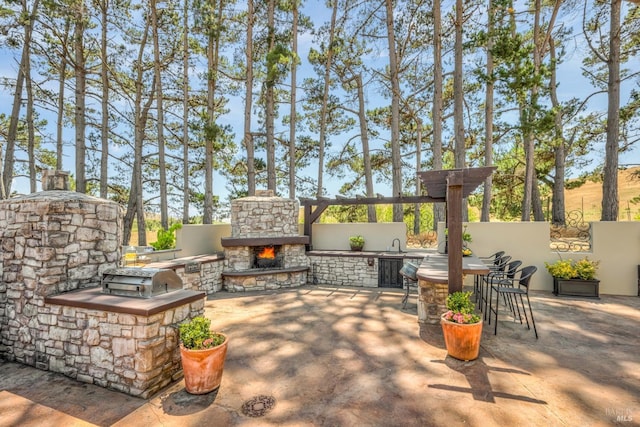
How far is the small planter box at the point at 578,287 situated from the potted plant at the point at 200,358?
7.03 m

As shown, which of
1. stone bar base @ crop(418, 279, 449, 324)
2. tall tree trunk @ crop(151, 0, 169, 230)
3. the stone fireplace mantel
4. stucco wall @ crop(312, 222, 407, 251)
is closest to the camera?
stone bar base @ crop(418, 279, 449, 324)

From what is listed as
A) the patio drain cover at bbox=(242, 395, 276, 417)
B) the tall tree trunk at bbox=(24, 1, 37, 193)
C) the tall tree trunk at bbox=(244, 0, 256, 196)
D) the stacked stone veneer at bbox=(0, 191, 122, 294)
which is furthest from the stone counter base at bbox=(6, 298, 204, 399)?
the tall tree trunk at bbox=(24, 1, 37, 193)

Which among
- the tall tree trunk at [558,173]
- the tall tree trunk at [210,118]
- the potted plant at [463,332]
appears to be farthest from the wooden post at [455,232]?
the tall tree trunk at [558,173]

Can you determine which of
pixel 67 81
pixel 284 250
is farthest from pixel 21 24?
pixel 284 250

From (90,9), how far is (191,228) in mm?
7565

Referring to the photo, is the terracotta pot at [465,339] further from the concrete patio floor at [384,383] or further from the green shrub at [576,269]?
the green shrub at [576,269]

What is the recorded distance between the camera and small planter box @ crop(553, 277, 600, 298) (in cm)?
608

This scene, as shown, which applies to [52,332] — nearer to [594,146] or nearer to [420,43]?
[420,43]

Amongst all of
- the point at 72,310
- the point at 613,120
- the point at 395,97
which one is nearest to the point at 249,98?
the point at 395,97

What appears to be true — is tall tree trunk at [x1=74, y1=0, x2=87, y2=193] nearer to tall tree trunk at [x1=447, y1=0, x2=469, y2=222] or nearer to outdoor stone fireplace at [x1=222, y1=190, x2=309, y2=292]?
outdoor stone fireplace at [x1=222, y1=190, x2=309, y2=292]

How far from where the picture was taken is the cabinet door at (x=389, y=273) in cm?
738

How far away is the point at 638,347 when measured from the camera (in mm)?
3707

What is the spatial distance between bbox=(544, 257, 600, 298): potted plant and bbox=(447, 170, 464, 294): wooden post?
3.91 m

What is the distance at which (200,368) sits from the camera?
278 cm
